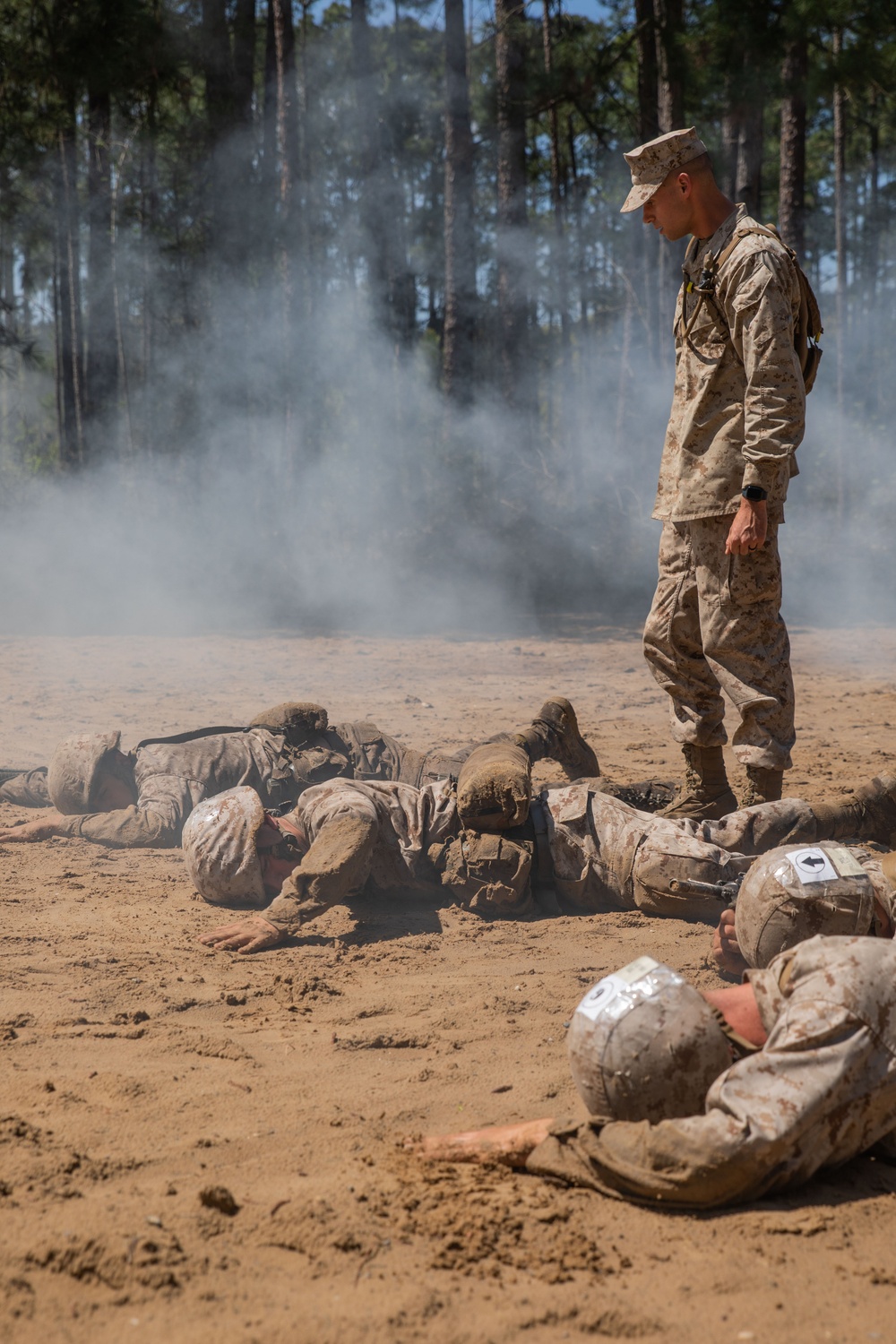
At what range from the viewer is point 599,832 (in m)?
3.40

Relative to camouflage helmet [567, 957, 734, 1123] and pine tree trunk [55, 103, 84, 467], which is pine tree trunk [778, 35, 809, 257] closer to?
pine tree trunk [55, 103, 84, 467]

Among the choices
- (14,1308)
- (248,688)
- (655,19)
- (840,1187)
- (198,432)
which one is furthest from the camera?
(198,432)

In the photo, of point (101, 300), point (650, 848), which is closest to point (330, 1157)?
point (650, 848)

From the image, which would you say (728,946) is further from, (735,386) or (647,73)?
(647,73)

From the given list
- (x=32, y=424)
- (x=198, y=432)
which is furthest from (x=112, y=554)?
(x=32, y=424)

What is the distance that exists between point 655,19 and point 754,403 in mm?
11613

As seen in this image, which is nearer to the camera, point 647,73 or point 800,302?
point 800,302

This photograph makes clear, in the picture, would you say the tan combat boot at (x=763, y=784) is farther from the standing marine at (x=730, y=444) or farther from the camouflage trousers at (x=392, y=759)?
the camouflage trousers at (x=392, y=759)

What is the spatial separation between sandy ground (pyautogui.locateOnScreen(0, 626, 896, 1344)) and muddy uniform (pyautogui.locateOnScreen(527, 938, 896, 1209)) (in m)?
0.06

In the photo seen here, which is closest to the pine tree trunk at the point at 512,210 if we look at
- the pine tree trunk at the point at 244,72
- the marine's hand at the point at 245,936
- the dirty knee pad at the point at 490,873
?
the pine tree trunk at the point at 244,72

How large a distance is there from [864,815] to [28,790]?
11.7 feet

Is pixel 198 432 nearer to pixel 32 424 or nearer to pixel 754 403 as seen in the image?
pixel 754 403

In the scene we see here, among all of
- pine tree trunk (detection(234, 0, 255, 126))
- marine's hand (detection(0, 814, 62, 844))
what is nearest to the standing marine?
marine's hand (detection(0, 814, 62, 844))

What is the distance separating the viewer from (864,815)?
346 centimetres
